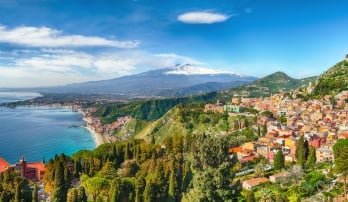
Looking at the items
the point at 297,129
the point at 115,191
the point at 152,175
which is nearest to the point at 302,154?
the point at 152,175

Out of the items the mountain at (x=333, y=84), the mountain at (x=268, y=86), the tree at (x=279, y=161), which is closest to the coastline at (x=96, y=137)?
the mountain at (x=333, y=84)

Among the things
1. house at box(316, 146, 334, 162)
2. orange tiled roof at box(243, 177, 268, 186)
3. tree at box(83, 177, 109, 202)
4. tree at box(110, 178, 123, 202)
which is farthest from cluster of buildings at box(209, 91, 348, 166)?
tree at box(110, 178, 123, 202)

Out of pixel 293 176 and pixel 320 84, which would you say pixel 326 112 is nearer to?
pixel 320 84

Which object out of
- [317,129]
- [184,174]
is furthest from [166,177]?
[317,129]

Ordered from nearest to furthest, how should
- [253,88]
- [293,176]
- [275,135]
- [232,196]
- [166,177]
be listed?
[232,196], [166,177], [293,176], [275,135], [253,88]

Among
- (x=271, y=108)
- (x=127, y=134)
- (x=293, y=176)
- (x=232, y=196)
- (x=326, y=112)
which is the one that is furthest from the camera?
(x=127, y=134)
